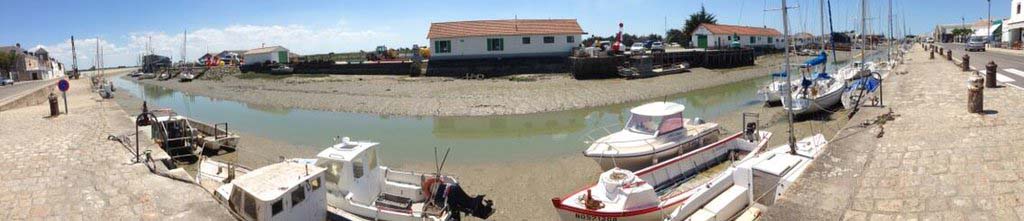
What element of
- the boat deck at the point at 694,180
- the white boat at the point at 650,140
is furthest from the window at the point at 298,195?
the white boat at the point at 650,140

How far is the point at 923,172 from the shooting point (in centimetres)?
815

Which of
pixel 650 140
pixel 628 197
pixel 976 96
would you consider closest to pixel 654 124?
pixel 650 140

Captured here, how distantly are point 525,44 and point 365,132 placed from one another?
2305cm

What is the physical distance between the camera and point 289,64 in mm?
57094

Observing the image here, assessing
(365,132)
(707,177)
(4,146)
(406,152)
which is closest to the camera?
(707,177)

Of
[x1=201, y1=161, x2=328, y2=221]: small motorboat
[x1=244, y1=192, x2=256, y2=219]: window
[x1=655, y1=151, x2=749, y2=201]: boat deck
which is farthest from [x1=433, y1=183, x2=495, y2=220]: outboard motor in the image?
[x1=655, y1=151, x2=749, y2=201]: boat deck

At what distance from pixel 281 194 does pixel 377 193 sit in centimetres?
256

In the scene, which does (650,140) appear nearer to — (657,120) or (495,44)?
(657,120)

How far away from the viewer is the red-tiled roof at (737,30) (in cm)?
5922

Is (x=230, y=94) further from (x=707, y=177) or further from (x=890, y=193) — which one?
(x=890, y=193)

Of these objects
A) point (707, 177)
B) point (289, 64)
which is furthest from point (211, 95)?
point (707, 177)

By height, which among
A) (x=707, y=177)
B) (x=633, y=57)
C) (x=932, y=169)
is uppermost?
(x=633, y=57)

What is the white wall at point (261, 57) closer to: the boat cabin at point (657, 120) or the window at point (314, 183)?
the boat cabin at point (657, 120)

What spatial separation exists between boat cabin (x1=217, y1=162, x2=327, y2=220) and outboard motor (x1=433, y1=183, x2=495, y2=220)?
2124mm
